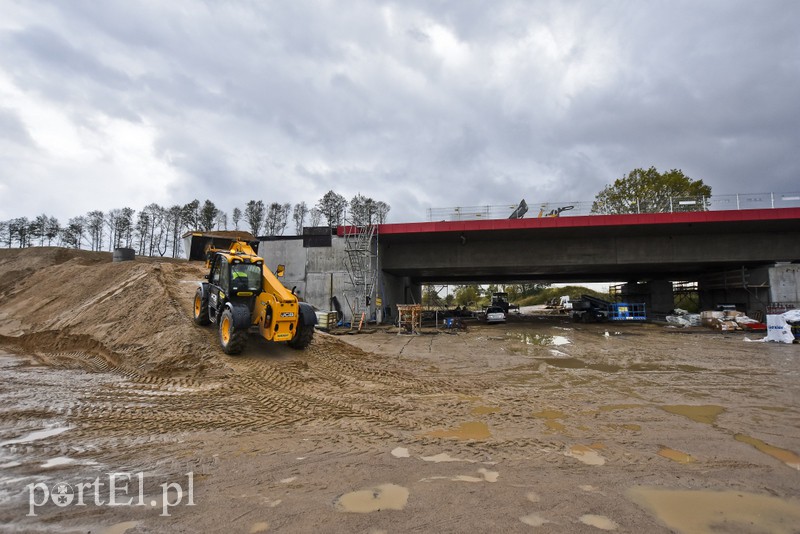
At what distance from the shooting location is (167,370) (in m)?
8.79

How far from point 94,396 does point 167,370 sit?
76.6 inches

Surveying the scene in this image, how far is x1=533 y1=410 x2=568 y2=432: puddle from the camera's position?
17.5 feet

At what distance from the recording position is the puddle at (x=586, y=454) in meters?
4.22

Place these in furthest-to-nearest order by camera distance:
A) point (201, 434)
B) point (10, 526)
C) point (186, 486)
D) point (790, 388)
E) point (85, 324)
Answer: point (85, 324)
point (790, 388)
point (201, 434)
point (186, 486)
point (10, 526)

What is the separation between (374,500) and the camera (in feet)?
11.3

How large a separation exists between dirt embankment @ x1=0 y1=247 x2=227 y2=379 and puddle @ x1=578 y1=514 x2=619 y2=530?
7671 mm

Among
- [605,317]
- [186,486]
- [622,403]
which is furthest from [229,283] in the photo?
[605,317]

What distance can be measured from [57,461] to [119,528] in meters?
2.07

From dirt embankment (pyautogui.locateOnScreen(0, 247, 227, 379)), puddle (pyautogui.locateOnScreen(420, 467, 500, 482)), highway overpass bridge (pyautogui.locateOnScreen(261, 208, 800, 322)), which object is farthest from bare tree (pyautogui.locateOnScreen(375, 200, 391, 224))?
puddle (pyautogui.locateOnScreen(420, 467, 500, 482))

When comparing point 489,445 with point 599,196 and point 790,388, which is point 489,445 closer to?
point 790,388

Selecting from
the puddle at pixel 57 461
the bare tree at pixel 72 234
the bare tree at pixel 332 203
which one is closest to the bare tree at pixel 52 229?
the bare tree at pixel 72 234

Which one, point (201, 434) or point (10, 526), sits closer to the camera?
point (10, 526)

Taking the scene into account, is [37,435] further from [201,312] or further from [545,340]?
[545,340]

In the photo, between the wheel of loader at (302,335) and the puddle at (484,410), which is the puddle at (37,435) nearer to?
the wheel of loader at (302,335)
